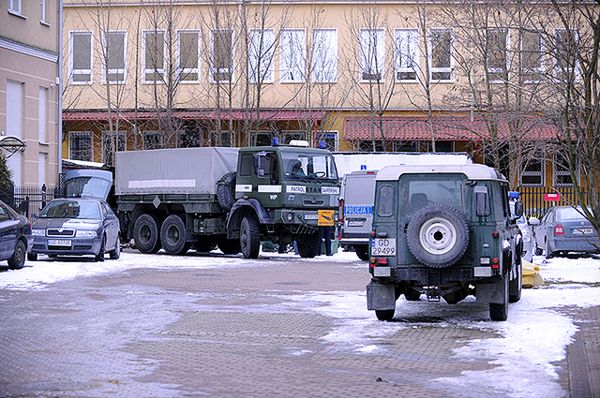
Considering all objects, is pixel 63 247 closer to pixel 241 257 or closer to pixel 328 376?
pixel 241 257

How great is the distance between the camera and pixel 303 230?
1171 inches

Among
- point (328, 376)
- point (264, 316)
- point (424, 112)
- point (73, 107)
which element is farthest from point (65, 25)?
point (328, 376)

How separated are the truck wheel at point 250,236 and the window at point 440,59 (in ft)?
44.3

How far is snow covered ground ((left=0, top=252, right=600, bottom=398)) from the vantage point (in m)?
10.9

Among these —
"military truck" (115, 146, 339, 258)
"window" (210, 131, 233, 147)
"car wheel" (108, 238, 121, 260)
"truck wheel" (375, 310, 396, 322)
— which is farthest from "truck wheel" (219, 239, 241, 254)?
"truck wheel" (375, 310, 396, 322)

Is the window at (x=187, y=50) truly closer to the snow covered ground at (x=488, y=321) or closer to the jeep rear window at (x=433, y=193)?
the snow covered ground at (x=488, y=321)

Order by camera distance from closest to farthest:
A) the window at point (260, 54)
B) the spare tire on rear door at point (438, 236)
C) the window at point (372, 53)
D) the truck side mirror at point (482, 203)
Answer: the spare tire on rear door at point (438, 236)
the truck side mirror at point (482, 203)
the window at point (260, 54)
the window at point (372, 53)

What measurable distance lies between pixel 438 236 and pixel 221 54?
1202 inches

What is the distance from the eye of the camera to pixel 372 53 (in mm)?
45250

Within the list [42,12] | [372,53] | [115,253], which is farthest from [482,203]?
[372,53]

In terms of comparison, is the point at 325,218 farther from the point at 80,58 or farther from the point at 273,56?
the point at 80,58

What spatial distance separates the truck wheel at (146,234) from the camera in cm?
3250

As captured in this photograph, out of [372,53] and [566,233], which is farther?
[372,53]

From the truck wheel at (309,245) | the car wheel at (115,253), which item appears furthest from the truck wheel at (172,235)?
the car wheel at (115,253)
